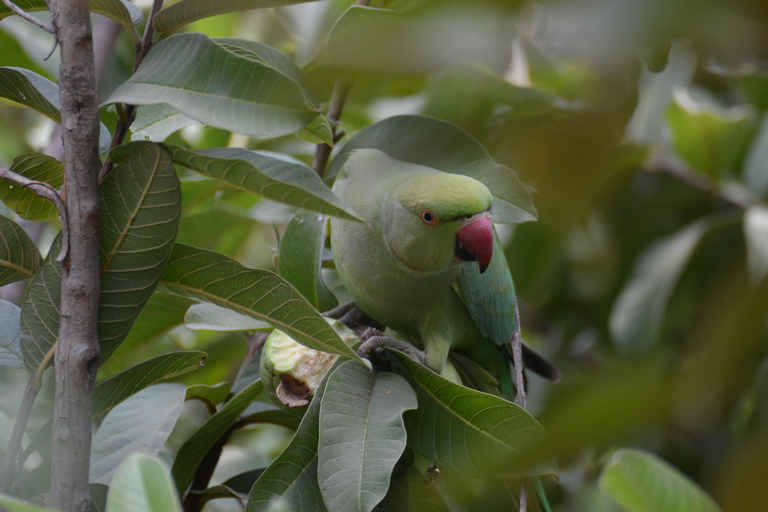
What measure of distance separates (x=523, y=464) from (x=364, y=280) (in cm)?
103

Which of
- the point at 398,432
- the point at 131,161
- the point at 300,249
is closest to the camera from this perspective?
the point at 131,161

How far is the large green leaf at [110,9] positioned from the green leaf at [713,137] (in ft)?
3.43

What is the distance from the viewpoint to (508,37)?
314 mm

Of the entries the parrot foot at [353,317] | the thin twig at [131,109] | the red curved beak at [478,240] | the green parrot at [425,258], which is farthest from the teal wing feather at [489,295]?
the thin twig at [131,109]

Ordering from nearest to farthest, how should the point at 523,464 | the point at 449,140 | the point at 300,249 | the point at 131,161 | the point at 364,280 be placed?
the point at 523,464 → the point at 131,161 → the point at 449,140 → the point at 300,249 → the point at 364,280

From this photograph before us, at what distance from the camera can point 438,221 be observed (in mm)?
1211

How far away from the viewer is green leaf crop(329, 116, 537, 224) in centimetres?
104

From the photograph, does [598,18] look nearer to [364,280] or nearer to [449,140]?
[449,140]

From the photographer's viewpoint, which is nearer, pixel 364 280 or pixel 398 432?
pixel 398 432

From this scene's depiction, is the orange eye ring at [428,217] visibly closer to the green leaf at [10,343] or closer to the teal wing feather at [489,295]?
the teal wing feather at [489,295]

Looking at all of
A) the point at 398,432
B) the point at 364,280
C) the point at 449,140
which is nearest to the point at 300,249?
the point at 364,280

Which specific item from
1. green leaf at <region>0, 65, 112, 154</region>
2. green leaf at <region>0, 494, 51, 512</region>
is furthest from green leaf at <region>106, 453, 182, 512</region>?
green leaf at <region>0, 65, 112, 154</region>

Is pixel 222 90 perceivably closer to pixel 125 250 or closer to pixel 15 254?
pixel 125 250

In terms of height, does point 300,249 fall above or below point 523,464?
below
